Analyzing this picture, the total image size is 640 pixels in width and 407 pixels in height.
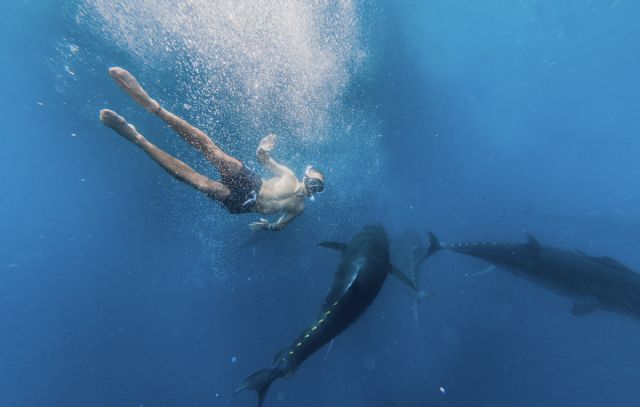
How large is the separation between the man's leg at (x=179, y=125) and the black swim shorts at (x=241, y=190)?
11cm

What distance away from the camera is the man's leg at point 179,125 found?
398 centimetres

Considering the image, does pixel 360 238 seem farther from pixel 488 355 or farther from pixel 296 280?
pixel 488 355

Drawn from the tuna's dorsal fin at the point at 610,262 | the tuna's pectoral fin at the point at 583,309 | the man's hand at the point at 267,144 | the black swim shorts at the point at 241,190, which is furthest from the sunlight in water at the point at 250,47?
the tuna's pectoral fin at the point at 583,309

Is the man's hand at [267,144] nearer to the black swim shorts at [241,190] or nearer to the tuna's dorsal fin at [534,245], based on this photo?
the black swim shorts at [241,190]

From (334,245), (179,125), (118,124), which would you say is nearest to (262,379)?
(334,245)

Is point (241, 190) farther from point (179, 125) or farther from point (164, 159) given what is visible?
point (179, 125)

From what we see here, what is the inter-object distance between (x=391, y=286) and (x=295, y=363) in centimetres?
1114

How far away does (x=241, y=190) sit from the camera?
4.80 m

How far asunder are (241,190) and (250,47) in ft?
34.8

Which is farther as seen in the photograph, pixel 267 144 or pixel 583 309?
pixel 583 309

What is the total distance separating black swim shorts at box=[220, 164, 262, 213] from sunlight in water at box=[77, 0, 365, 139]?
10070 mm

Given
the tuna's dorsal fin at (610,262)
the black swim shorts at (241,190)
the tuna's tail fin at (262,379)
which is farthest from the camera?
the tuna's dorsal fin at (610,262)

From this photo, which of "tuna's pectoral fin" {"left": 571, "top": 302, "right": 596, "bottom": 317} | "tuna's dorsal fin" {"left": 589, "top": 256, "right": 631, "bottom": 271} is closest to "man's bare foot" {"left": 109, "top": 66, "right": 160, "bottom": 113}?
"tuna's dorsal fin" {"left": 589, "top": 256, "right": 631, "bottom": 271}

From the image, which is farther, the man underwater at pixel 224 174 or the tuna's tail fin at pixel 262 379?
the tuna's tail fin at pixel 262 379
